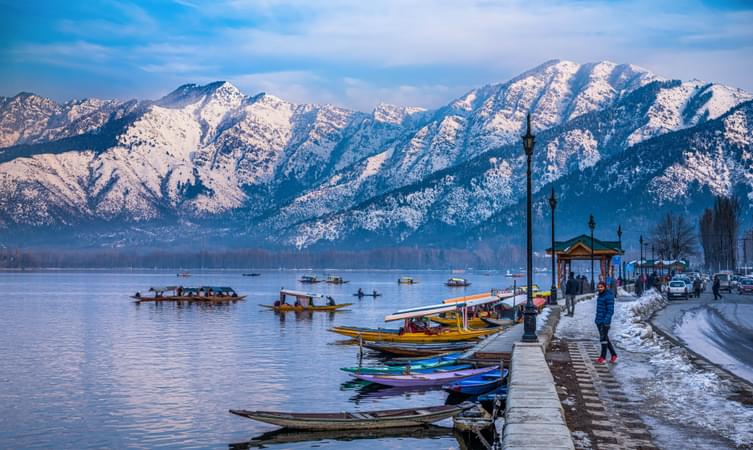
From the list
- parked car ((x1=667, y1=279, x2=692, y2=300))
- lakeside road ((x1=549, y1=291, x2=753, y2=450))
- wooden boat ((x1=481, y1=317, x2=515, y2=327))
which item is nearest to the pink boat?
lakeside road ((x1=549, y1=291, x2=753, y2=450))

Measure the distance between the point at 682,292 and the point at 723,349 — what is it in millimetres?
55591

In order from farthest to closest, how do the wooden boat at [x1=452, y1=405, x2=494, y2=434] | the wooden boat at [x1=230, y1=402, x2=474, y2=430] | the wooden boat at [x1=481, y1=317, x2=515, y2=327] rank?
the wooden boat at [x1=481, y1=317, x2=515, y2=327], the wooden boat at [x1=230, y1=402, x2=474, y2=430], the wooden boat at [x1=452, y1=405, x2=494, y2=434]

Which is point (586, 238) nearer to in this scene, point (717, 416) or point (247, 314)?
point (247, 314)

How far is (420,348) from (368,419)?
23.1m

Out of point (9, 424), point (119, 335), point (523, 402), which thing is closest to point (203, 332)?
point (119, 335)

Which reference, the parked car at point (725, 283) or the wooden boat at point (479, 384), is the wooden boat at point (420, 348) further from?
the parked car at point (725, 283)

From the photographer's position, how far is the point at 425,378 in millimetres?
38500

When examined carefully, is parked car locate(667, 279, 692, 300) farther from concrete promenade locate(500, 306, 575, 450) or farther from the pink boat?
concrete promenade locate(500, 306, 575, 450)

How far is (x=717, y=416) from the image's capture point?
21469 mm

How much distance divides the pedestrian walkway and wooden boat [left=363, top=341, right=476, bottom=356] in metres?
18.4

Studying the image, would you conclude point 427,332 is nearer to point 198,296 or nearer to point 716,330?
point 716,330

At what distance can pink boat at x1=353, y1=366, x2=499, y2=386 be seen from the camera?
117ft

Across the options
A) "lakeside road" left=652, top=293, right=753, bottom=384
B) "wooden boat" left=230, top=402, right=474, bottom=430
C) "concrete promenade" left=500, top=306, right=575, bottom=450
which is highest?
"concrete promenade" left=500, top=306, right=575, bottom=450

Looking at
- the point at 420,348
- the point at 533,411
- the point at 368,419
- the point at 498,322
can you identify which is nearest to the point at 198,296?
the point at 498,322
